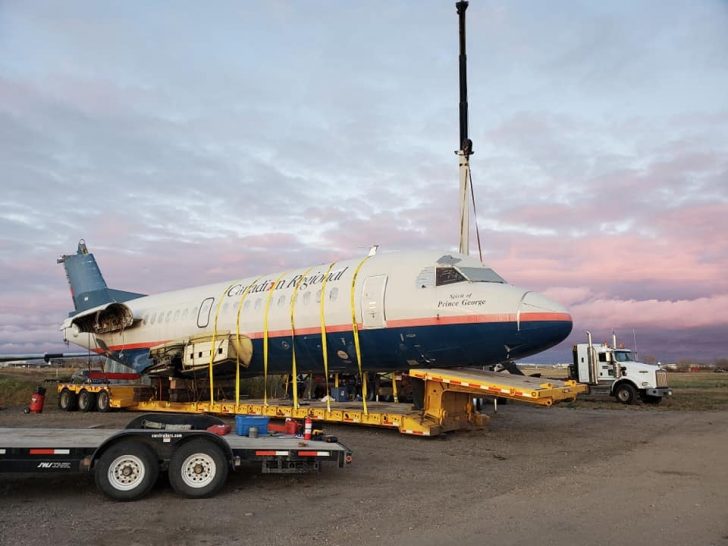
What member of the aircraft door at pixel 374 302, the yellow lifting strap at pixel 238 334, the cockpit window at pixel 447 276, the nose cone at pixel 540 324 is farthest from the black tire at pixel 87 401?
the nose cone at pixel 540 324

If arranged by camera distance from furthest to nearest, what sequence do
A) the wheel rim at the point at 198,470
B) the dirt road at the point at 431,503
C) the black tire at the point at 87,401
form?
the black tire at the point at 87,401
the wheel rim at the point at 198,470
the dirt road at the point at 431,503

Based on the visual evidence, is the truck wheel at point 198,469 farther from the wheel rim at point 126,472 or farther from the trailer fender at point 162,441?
the wheel rim at point 126,472

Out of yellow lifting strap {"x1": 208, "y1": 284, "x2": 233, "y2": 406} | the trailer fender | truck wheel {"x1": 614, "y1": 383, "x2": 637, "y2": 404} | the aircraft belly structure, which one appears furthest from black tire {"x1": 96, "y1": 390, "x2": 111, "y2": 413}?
truck wheel {"x1": 614, "y1": 383, "x2": 637, "y2": 404}

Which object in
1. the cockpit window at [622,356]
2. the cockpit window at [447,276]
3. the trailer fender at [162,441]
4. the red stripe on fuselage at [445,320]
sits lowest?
the trailer fender at [162,441]

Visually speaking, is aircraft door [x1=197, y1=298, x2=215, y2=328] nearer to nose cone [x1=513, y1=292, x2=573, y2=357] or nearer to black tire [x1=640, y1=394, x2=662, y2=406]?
nose cone [x1=513, y1=292, x2=573, y2=357]

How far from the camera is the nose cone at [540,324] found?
1241 centimetres

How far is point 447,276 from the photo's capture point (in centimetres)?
1385

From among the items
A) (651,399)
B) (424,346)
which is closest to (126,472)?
(424,346)

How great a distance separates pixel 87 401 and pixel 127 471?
16450 mm

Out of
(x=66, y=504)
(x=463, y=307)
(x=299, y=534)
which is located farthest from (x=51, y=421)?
(x=299, y=534)

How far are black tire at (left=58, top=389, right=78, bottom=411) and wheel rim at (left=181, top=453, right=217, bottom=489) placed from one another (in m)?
17.5

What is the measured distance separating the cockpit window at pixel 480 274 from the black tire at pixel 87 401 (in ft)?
53.2

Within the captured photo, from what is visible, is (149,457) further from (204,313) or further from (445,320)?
(204,313)

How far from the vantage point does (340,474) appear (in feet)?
32.9
